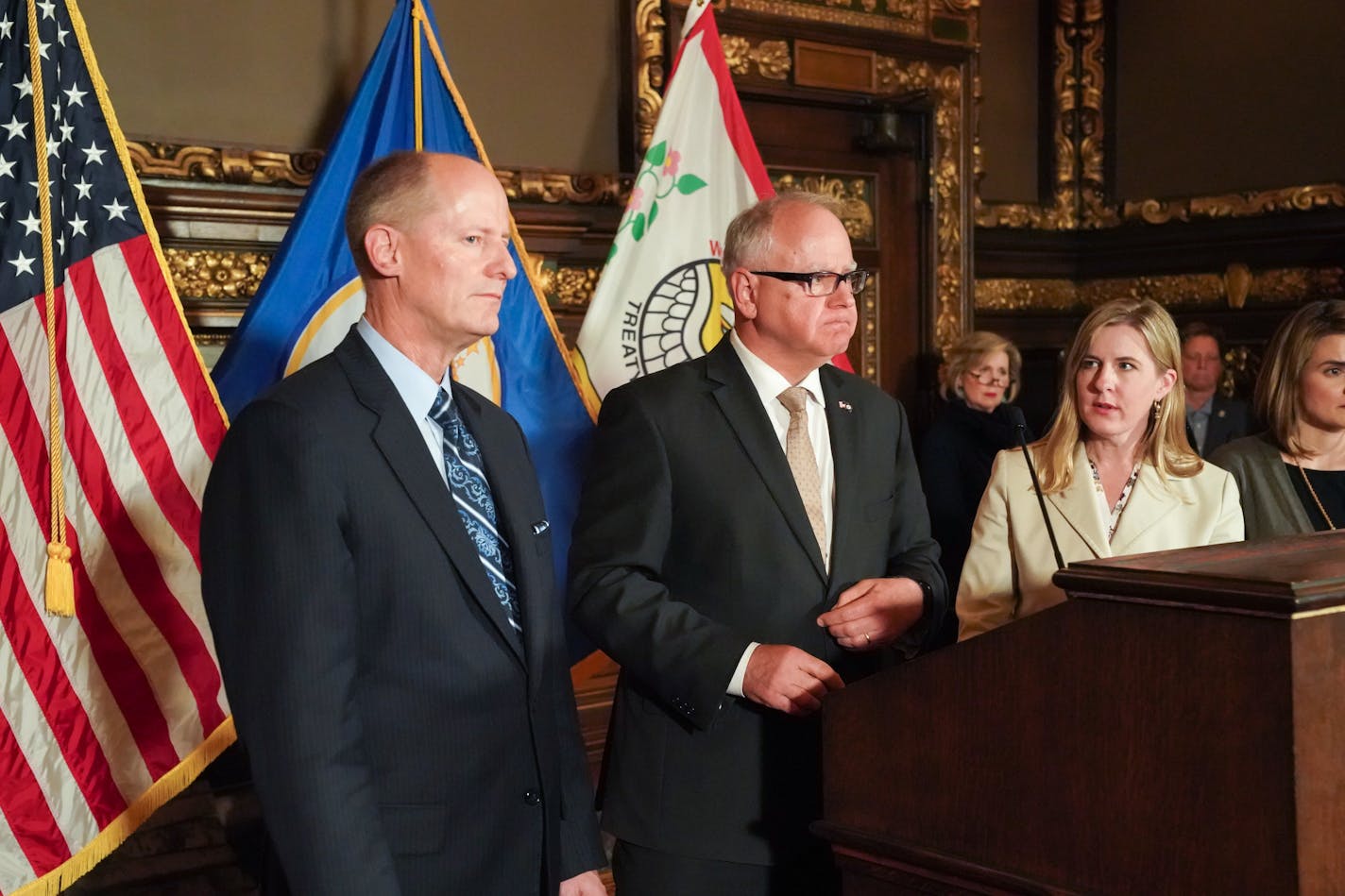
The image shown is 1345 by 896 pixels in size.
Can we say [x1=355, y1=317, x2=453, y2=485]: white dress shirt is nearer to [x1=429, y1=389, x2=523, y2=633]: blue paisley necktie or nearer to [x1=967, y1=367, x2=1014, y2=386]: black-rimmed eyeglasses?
[x1=429, y1=389, x2=523, y2=633]: blue paisley necktie

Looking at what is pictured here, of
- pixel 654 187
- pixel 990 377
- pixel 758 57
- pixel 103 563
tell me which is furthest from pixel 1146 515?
pixel 758 57

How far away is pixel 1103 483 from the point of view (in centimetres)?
226

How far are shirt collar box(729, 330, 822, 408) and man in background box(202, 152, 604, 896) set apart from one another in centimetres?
47

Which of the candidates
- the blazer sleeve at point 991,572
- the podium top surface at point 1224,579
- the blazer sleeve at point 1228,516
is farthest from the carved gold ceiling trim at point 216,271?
the podium top surface at point 1224,579

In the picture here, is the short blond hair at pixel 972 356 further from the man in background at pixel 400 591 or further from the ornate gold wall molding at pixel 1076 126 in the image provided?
the man in background at pixel 400 591

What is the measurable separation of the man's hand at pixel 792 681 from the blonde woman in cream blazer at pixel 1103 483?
388 mm

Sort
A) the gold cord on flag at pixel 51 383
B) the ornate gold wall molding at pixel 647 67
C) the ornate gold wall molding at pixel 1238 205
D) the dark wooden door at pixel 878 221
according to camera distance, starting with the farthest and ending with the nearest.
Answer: the ornate gold wall molding at pixel 1238 205 < the dark wooden door at pixel 878 221 < the ornate gold wall molding at pixel 647 67 < the gold cord on flag at pixel 51 383

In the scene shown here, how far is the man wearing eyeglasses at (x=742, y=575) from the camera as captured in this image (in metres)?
1.96

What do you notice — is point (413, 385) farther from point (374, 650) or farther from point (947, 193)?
point (947, 193)

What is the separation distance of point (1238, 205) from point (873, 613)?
426 cm

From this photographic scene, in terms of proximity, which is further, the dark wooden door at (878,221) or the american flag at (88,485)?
the dark wooden door at (878,221)

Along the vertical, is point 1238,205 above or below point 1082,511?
above

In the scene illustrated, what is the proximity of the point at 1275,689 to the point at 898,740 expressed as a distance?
451 millimetres

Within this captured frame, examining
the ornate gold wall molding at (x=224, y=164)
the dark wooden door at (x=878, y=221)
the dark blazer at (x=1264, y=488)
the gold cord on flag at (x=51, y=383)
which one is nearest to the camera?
the dark blazer at (x=1264, y=488)
